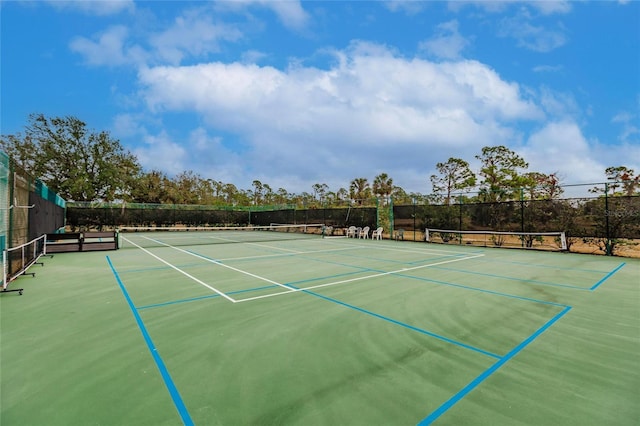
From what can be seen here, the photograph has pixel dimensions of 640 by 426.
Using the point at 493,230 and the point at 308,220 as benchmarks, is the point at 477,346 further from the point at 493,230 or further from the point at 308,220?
the point at 308,220

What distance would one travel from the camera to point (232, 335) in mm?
3484

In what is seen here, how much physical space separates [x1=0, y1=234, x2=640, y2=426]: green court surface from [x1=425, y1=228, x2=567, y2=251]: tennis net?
7.08 m

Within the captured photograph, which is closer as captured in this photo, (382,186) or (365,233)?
(365,233)

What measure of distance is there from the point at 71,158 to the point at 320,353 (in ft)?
125

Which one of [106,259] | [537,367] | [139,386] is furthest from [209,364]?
[106,259]

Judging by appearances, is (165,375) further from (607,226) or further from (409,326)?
(607,226)

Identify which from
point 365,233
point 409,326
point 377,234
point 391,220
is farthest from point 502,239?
point 409,326

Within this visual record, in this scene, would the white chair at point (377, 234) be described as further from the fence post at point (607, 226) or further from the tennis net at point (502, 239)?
the fence post at point (607, 226)

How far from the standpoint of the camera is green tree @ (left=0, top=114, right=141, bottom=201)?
2920 centimetres

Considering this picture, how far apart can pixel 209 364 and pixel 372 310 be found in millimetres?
2414

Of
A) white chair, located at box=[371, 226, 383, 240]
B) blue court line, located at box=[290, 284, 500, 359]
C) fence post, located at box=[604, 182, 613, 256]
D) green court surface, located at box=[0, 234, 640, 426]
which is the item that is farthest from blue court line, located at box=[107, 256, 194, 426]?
fence post, located at box=[604, 182, 613, 256]

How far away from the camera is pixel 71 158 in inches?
1193

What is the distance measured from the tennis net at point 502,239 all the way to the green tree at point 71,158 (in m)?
32.4

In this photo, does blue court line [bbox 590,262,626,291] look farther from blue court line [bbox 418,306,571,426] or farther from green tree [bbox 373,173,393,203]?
green tree [bbox 373,173,393,203]
